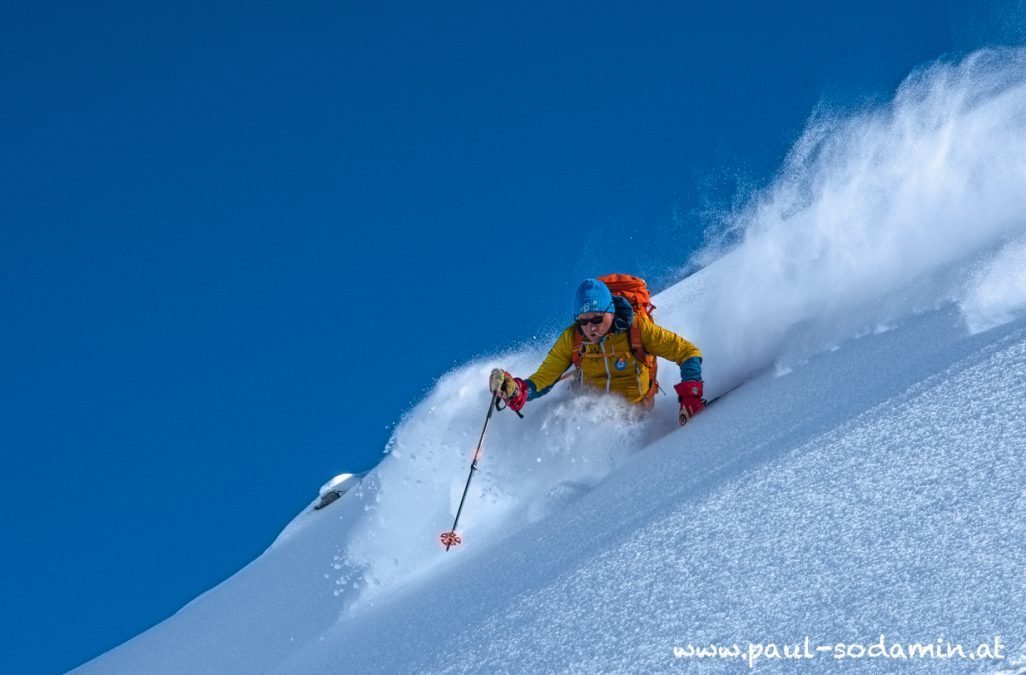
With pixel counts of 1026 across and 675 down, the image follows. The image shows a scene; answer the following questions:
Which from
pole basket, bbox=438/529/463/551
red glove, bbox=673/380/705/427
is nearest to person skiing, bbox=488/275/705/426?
red glove, bbox=673/380/705/427

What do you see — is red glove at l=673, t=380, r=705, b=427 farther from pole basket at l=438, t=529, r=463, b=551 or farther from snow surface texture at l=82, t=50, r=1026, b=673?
pole basket at l=438, t=529, r=463, b=551

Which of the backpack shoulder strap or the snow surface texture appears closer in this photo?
the snow surface texture

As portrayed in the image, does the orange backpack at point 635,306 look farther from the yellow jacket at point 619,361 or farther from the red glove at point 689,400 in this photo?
the red glove at point 689,400

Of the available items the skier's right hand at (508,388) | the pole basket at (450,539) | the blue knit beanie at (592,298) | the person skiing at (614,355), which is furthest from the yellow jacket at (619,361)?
the pole basket at (450,539)

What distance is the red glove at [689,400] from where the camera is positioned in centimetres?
567

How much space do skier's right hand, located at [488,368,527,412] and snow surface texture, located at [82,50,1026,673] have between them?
0.35m

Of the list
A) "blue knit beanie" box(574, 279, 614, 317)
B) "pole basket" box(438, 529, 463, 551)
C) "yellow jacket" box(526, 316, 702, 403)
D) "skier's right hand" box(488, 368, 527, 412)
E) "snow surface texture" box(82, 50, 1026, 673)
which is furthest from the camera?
"skier's right hand" box(488, 368, 527, 412)

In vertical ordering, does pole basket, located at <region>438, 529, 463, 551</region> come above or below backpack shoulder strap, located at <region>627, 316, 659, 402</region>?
below

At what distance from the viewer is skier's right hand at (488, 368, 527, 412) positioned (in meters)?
6.15

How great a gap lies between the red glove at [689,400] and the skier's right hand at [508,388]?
1.18 m

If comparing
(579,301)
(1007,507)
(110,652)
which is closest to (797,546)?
(1007,507)

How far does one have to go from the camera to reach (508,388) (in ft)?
20.4

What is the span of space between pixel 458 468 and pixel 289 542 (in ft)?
12.0

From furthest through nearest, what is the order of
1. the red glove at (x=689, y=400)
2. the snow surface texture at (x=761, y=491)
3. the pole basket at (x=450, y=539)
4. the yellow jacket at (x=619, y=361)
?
the yellow jacket at (x=619, y=361) < the red glove at (x=689, y=400) < the pole basket at (x=450, y=539) < the snow surface texture at (x=761, y=491)
